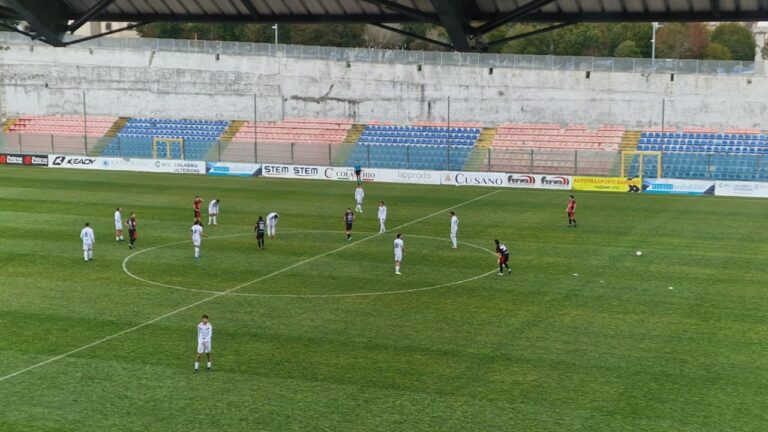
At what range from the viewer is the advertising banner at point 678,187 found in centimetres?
5341

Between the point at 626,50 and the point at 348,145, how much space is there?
Answer: 127 feet

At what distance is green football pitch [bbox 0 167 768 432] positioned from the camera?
62.7 ft

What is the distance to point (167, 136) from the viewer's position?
250 ft

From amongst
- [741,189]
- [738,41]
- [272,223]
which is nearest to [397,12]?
[272,223]

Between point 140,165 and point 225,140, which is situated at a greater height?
point 225,140

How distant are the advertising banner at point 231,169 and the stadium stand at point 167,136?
5672 mm

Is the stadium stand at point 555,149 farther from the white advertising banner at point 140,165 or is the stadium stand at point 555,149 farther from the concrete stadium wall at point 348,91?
the white advertising banner at point 140,165

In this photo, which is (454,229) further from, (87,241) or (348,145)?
(348,145)

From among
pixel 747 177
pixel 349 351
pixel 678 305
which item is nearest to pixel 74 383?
pixel 349 351

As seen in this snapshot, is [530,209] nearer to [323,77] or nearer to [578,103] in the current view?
[578,103]

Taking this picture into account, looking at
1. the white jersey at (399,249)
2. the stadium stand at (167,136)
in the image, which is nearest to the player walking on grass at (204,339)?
the white jersey at (399,249)

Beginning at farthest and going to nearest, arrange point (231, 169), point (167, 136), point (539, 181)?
point (167, 136) < point (231, 169) < point (539, 181)

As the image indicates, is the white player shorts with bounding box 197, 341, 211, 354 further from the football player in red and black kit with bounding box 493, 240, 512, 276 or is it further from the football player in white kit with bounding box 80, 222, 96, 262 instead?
the football player in white kit with bounding box 80, 222, 96, 262

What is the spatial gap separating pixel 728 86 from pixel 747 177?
1053 centimetres
